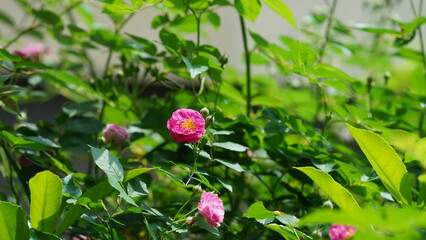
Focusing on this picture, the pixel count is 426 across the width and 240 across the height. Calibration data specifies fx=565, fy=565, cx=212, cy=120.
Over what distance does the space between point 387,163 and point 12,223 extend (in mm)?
419

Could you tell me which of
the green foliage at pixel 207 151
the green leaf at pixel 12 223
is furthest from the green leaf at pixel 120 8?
the green leaf at pixel 12 223

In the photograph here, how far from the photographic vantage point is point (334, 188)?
619 mm

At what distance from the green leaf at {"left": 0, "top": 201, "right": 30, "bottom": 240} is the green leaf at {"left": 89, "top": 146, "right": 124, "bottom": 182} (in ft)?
0.33

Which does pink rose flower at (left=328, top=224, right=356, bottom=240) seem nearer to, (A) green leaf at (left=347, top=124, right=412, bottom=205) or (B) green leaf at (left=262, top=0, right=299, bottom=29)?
(A) green leaf at (left=347, top=124, right=412, bottom=205)

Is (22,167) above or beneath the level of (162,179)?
above

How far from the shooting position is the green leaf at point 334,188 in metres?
0.61

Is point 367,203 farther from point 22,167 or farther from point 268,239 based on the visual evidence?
point 22,167

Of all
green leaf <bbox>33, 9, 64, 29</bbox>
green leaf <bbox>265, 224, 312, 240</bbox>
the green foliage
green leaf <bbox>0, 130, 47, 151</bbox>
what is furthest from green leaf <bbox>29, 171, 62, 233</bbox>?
green leaf <bbox>33, 9, 64, 29</bbox>

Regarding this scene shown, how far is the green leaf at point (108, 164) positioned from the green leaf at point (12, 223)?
100 mm

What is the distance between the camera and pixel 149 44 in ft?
3.27

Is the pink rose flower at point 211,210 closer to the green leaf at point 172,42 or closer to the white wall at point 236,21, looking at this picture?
the green leaf at point 172,42

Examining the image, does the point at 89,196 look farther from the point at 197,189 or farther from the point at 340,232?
the point at 340,232

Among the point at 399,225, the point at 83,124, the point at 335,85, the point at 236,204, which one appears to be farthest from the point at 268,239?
the point at 399,225

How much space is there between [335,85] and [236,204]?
0.29m
